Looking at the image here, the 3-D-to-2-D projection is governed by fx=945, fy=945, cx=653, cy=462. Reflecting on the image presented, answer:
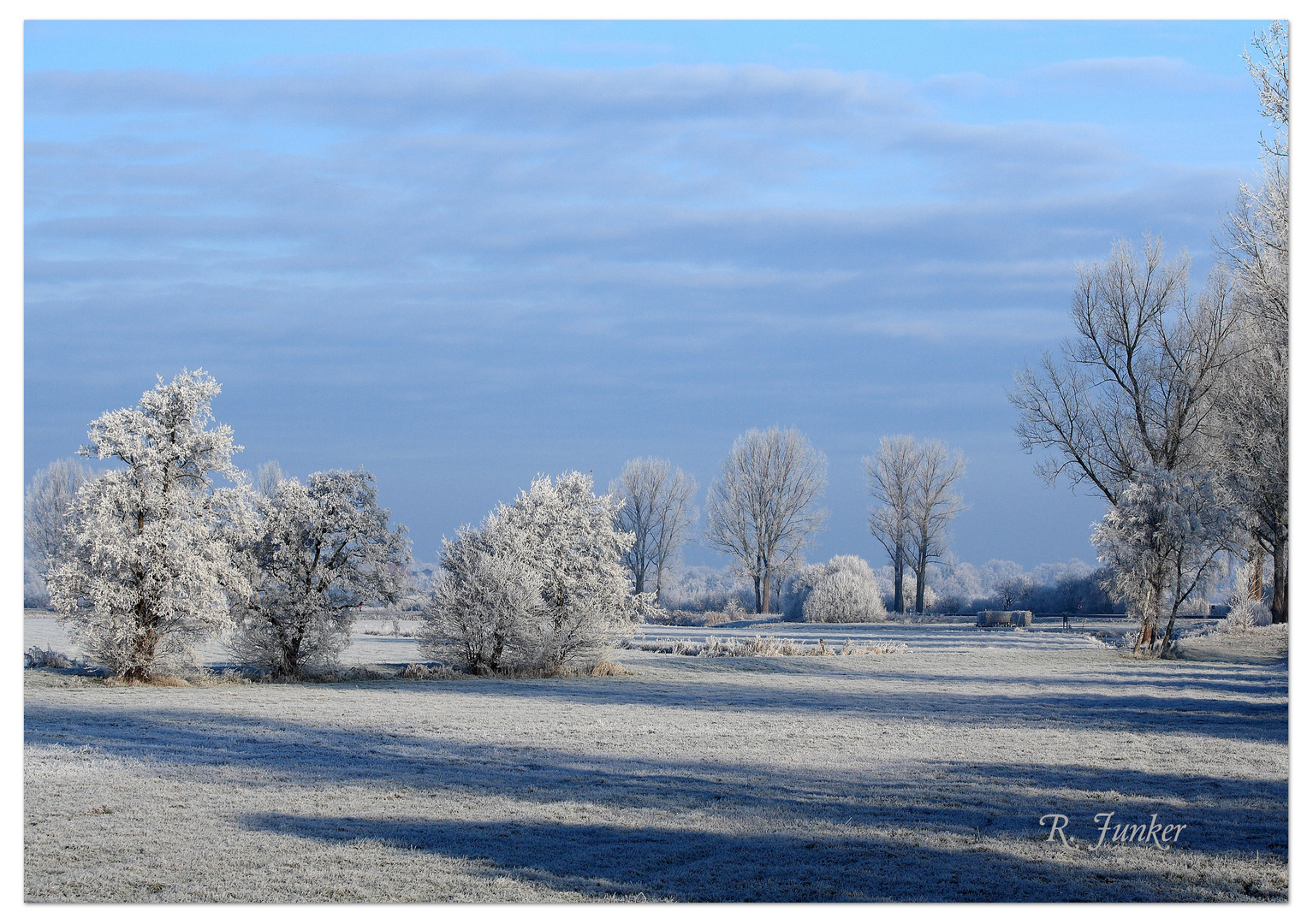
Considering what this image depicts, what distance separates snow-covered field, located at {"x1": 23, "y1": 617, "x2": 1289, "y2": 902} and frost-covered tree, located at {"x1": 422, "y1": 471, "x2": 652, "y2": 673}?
3814mm

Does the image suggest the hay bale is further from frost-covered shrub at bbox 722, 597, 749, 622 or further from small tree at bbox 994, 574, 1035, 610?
frost-covered shrub at bbox 722, 597, 749, 622

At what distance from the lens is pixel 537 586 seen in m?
21.2

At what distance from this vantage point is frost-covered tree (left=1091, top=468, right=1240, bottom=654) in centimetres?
2370

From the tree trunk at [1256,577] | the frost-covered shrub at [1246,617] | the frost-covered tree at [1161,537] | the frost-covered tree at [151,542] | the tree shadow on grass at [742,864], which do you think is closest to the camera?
the tree shadow on grass at [742,864]

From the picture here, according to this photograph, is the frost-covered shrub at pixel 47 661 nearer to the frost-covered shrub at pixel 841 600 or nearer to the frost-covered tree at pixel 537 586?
the frost-covered tree at pixel 537 586

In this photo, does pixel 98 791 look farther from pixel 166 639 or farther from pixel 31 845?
pixel 166 639

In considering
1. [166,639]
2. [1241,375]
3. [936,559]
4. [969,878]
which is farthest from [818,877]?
[936,559]

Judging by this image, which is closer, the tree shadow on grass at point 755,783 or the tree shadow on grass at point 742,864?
the tree shadow on grass at point 742,864

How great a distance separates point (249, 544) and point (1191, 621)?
3613 cm

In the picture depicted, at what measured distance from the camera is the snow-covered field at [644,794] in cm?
598

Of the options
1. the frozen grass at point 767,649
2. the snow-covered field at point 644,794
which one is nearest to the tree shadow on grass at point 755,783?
the snow-covered field at point 644,794

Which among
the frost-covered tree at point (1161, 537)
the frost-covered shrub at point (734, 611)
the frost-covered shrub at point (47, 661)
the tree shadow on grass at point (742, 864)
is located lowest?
the frost-covered shrub at point (734, 611)

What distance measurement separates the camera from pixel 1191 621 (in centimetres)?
3850

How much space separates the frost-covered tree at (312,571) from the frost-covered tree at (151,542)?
3.26 ft
